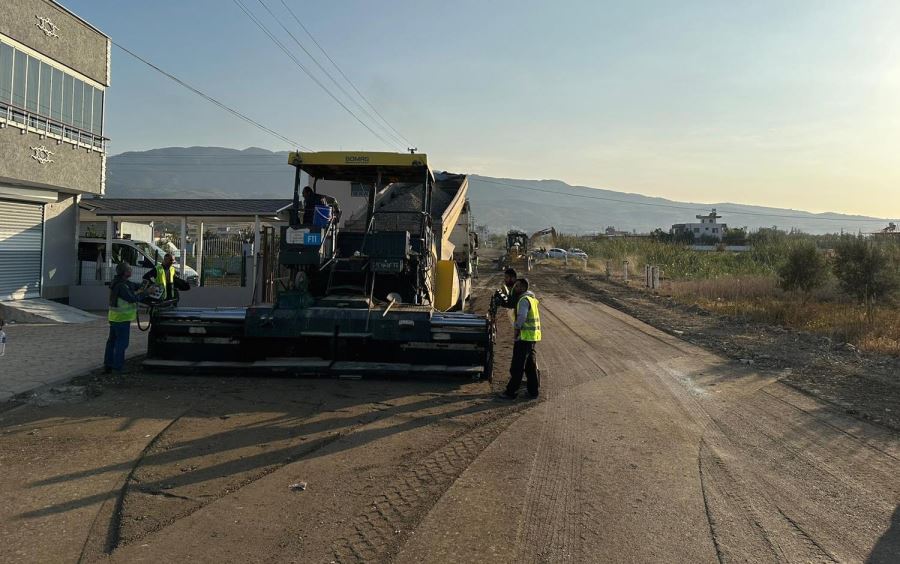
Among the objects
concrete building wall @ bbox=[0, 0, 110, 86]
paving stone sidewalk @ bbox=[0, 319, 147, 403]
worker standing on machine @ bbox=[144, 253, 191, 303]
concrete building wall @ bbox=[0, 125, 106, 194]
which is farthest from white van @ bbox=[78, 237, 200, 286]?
worker standing on machine @ bbox=[144, 253, 191, 303]

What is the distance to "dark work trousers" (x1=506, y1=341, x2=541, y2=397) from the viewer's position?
7.75 m

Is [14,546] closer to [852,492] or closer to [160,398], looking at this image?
[160,398]

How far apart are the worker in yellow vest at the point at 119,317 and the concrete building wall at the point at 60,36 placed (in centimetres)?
939

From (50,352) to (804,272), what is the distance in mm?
22086

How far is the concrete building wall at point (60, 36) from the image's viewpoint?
14.5 metres

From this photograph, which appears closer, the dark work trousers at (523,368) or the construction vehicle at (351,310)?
the dark work trousers at (523,368)

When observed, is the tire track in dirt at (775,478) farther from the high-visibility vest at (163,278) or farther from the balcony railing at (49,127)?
the balcony railing at (49,127)

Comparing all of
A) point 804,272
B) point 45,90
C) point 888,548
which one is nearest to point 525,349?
point 888,548

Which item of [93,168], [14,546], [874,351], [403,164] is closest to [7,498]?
[14,546]

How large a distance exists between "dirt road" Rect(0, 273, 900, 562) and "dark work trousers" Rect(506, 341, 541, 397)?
0.24 m

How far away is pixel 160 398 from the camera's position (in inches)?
295

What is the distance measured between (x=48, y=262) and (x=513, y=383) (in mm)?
14312

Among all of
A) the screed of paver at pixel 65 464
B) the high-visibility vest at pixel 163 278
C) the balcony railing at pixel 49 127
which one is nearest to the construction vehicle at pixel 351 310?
the screed of paver at pixel 65 464

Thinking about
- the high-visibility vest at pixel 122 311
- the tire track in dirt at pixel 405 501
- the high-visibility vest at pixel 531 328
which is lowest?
the tire track in dirt at pixel 405 501
